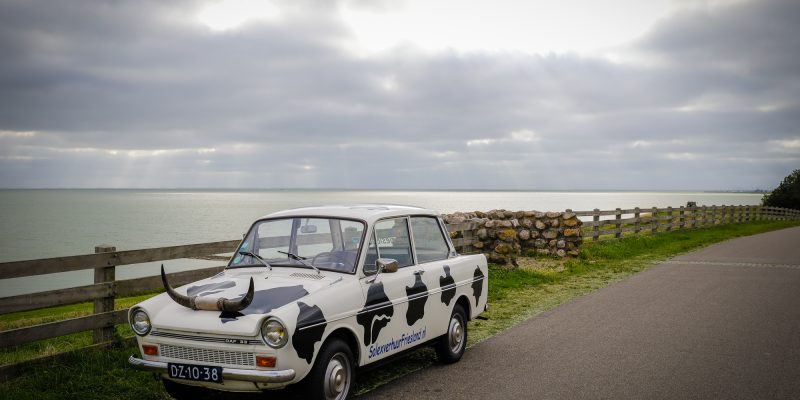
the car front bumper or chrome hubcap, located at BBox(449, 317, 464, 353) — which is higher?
the car front bumper

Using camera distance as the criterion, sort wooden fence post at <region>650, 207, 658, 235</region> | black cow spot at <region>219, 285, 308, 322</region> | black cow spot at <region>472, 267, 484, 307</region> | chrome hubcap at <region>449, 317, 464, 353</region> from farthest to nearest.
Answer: wooden fence post at <region>650, 207, 658, 235</region>, black cow spot at <region>472, 267, 484, 307</region>, chrome hubcap at <region>449, 317, 464, 353</region>, black cow spot at <region>219, 285, 308, 322</region>

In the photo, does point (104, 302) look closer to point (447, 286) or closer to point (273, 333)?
point (273, 333)

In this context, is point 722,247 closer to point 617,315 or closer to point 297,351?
point 617,315

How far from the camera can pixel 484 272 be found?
8242 mm

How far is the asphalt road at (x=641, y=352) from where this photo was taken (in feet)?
19.9

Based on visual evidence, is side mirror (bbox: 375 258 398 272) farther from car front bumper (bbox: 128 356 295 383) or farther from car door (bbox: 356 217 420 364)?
car front bumper (bbox: 128 356 295 383)

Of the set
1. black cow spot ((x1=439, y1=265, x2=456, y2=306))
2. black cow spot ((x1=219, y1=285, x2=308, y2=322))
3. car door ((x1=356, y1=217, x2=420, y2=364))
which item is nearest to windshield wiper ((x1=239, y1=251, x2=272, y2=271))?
black cow spot ((x1=219, y1=285, x2=308, y2=322))

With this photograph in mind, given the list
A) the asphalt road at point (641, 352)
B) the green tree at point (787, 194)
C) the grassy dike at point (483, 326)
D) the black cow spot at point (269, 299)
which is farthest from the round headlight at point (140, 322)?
the green tree at point (787, 194)

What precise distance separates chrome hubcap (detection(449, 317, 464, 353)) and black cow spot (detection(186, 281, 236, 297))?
274 cm

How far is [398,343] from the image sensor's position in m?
6.28

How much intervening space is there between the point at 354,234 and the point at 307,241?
1.69ft

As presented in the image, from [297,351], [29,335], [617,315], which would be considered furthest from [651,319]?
[29,335]

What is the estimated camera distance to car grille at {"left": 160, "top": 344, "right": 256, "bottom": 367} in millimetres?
4883

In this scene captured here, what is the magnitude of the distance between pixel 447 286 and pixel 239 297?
2747 millimetres
